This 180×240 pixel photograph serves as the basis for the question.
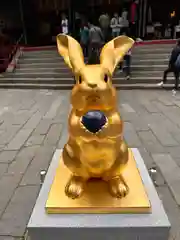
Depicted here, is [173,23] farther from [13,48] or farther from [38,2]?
[13,48]

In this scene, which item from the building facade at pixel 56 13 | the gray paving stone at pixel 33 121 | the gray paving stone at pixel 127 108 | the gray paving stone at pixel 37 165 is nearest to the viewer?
the gray paving stone at pixel 37 165

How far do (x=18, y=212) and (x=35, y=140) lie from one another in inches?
69.8

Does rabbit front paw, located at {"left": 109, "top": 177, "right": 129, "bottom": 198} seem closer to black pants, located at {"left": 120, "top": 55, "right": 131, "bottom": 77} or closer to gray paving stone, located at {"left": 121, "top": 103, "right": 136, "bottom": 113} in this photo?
gray paving stone, located at {"left": 121, "top": 103, "right": 136, "bottom": 113}

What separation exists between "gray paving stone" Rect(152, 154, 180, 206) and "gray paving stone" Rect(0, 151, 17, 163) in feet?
6.07

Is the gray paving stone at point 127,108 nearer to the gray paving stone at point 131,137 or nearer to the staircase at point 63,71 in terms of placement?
the gray paving stone at point 131,137

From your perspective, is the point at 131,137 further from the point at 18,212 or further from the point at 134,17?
the point at 134,17

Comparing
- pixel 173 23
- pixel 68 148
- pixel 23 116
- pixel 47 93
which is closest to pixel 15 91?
pixel 47 93

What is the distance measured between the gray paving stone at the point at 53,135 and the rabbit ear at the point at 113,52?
2.28m

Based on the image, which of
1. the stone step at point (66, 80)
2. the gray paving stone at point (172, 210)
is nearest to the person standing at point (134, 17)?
the stone step at point (66, 80)

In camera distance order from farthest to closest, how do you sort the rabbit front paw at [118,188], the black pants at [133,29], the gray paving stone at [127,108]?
the black pants at [133,29], the gray paving stone at [127,108], the rabbit front paw at [118,188]

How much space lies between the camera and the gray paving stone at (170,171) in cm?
253

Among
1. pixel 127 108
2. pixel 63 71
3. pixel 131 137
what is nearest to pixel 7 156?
pixel 131 137

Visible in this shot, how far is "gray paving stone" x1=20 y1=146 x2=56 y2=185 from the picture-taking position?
2.75 meters

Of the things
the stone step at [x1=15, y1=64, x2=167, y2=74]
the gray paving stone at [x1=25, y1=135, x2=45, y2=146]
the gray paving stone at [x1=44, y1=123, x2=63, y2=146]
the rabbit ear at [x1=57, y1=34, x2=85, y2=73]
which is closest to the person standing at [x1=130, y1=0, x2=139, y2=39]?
the stone step at [x1=15, y1=64, x2=167, y2=74]
